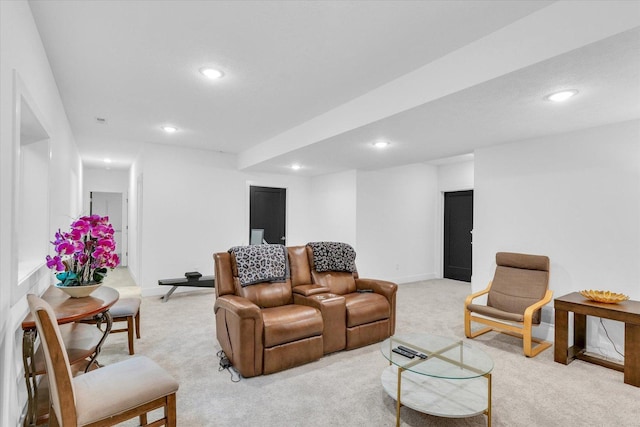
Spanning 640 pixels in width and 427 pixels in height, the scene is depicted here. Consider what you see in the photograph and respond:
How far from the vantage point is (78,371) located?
236cm

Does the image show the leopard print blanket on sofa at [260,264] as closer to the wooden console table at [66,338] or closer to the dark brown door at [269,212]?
the wooden console table at [66,338]

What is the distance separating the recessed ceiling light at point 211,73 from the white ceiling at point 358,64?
0.06 metres

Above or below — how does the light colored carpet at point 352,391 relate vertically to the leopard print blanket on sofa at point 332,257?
below

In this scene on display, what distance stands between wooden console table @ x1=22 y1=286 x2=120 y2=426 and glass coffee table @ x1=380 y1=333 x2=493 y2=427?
6.45 feet

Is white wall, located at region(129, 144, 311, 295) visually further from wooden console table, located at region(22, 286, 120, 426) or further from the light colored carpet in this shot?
wooden console table, located at region(22, 286, 120, 426)

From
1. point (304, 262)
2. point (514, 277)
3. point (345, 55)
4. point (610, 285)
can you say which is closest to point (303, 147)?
point (304, 262)

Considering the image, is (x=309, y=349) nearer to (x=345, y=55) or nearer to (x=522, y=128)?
(x=345, y=55)

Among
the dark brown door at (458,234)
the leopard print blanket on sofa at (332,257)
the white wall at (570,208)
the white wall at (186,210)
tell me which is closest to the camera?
the white wall at (570,208)

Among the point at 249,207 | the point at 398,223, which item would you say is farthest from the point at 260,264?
Result: the point at 398,223

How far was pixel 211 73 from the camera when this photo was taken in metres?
2.85

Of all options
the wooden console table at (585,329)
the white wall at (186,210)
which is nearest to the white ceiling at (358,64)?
the white wall at (186,210)

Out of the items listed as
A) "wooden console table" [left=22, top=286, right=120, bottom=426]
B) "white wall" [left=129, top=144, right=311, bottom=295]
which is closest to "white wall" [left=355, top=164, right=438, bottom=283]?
"white wall" [left=129, top=144, right=311, bottom=295]

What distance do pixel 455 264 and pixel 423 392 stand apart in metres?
5.18

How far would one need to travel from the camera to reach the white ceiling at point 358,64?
1.95 meters
